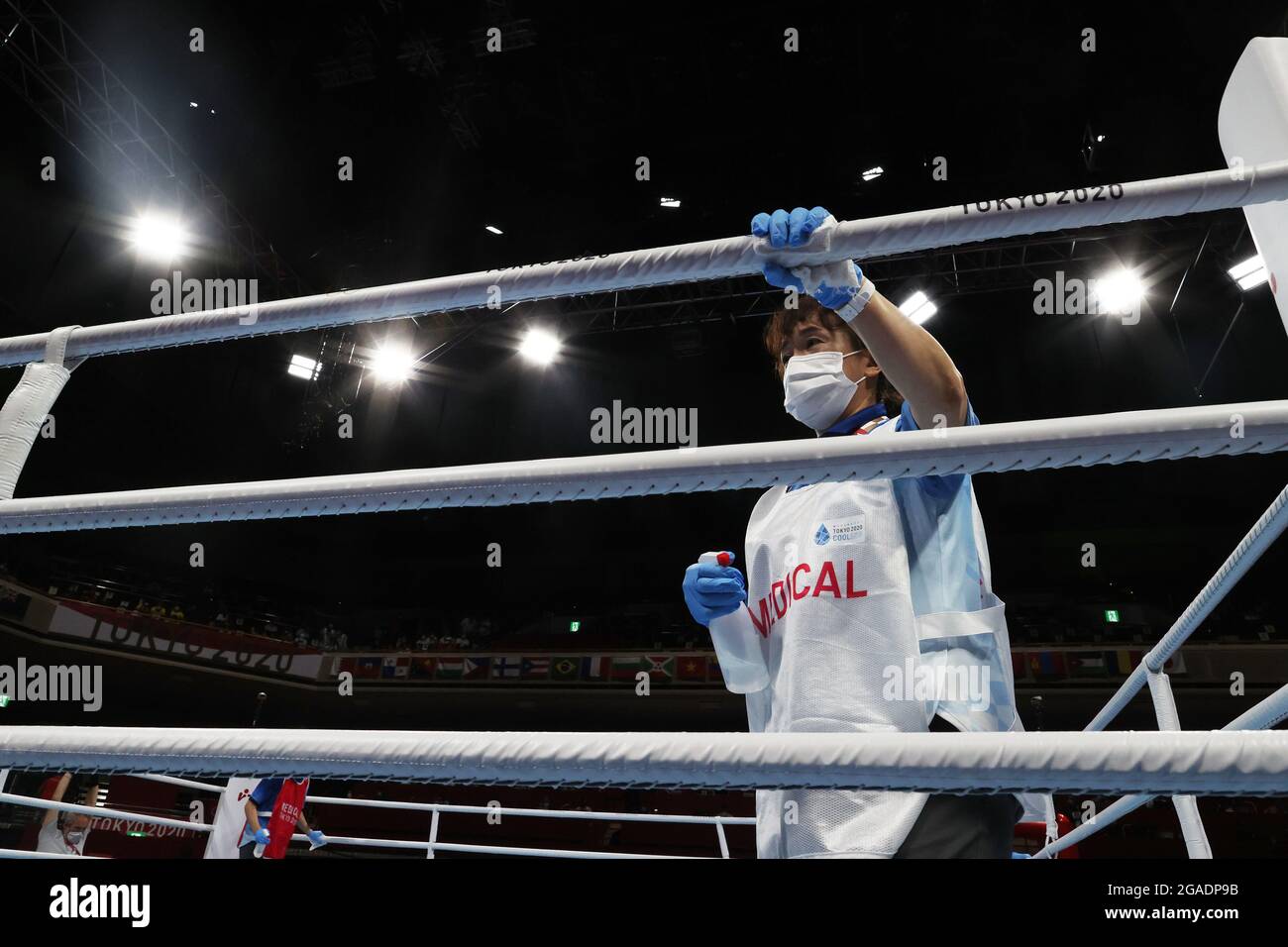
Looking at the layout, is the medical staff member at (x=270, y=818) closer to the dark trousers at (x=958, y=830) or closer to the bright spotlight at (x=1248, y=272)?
the dark trousers at (x=958, y=830)

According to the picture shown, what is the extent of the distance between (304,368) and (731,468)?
8.06 m

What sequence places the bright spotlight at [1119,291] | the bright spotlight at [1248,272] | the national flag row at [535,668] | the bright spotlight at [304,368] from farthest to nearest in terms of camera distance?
the national flag row at [535,668], the bright spotlight at [304,368], the bright spotlight at [1119,291], the bright spotlight at [1248,272]

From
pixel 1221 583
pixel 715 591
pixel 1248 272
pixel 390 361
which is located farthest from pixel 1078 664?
pixel 715 591

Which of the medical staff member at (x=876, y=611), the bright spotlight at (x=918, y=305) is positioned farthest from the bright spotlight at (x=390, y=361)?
the medical staff member at (x=876, y=611)

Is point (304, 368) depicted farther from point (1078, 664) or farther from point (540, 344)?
point (1078, 664)

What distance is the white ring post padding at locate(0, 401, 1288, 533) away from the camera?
621 mm

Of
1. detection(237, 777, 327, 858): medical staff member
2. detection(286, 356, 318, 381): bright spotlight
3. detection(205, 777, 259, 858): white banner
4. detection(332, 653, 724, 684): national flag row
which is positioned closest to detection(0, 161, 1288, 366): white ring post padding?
detection(237, 777, 327, 858): medical staff member

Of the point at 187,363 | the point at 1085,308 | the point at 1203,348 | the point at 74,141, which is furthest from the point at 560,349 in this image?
the point at 1203,348

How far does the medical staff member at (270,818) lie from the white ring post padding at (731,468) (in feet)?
9.39

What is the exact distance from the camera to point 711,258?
2.86ft

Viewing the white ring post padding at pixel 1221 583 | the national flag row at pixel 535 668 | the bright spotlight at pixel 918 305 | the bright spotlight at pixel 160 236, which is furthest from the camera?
the national flag row at pixel 535 668

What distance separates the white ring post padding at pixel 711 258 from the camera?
79 centimetres
